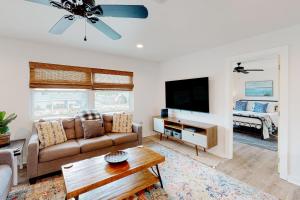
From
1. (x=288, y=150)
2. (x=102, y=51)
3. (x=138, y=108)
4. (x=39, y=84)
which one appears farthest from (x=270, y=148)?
(x=39, y=84)

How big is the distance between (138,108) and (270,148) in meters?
3.28

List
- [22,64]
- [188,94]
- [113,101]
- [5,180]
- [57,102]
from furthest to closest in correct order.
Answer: [113,101] → [188,94] → [57,102] → [22,64] → [5,180]

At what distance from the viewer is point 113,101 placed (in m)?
4.01

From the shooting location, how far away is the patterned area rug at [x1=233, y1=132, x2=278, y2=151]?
3592mm

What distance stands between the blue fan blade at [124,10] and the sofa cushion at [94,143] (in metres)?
2.08

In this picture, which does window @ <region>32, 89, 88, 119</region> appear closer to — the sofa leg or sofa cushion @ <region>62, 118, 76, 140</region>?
sofa cushion @ <region>62, 118, 76, 140</region>

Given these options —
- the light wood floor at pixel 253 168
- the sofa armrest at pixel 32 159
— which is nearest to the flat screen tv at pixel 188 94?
the light wood floor at pixel 253 168

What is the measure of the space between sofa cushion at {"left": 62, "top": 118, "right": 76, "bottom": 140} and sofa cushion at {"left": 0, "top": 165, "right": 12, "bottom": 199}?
111 centimetres

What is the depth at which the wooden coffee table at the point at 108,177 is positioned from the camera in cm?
150

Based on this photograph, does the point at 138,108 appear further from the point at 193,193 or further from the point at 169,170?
the point at 193,193

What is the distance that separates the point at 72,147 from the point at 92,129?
518mm

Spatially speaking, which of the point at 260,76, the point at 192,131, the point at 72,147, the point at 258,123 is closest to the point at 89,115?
the point at 72,147

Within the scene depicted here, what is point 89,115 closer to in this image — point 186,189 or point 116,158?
point 116,158

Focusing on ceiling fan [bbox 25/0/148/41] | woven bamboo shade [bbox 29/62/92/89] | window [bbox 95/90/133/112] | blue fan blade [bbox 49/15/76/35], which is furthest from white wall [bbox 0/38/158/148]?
ceiling fan [bbox 25/0/148/41]
